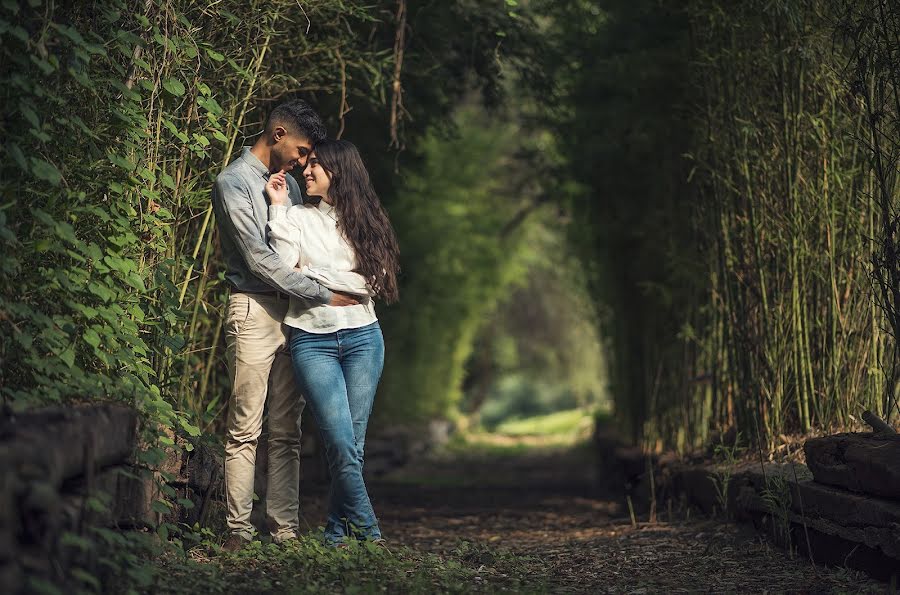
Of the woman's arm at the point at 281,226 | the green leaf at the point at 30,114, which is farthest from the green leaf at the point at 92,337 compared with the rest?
the woman's arm at the point at 281,226

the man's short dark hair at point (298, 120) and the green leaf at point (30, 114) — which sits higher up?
the man's short dark hair at point (298, 120)

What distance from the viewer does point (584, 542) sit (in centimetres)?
534

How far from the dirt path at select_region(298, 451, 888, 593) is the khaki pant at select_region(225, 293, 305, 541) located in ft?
2.40

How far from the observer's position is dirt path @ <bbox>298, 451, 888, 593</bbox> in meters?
4.04

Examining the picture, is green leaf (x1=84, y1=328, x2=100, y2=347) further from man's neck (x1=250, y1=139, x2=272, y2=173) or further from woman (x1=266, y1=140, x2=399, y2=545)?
man's neck (x1=250, y1=139, x2=272, y2=173)

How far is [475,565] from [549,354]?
1876 centimetres

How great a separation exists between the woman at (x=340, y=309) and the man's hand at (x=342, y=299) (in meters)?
0.02

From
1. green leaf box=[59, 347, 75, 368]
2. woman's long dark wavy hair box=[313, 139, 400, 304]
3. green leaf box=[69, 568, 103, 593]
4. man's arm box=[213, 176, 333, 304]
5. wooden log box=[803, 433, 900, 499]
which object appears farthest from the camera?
woman's long dark wavy hair box=[313, 139, 400, 304]

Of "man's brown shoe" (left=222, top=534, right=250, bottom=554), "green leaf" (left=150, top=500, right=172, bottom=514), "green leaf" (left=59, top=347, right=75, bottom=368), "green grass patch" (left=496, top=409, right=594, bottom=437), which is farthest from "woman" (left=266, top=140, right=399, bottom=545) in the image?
"green grass patch" (left=496, top=409, right=594, bottom=437)

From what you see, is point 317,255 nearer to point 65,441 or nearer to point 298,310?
point 298,310

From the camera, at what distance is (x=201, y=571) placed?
354cm

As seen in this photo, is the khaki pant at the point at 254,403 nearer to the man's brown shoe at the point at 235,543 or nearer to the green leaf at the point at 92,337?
the man's brown shoe at the point at 235,543

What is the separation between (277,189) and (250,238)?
251mm

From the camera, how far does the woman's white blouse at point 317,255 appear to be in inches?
162
